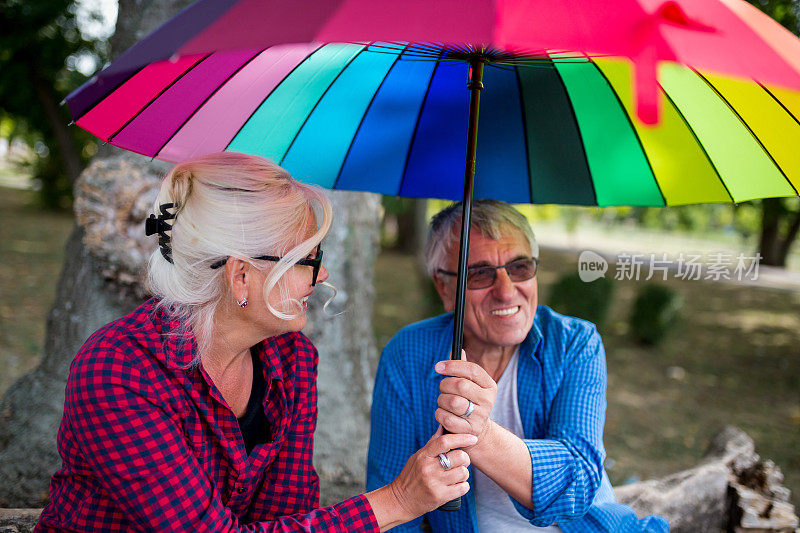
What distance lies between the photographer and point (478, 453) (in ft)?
6.06

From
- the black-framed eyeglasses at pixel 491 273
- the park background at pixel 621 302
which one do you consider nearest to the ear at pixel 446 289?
the black-framed eyeglasses at pixel 491 273

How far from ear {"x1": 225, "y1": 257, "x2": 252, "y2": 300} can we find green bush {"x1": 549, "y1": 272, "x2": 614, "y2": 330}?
7.23m

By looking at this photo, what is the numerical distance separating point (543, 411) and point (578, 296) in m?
6.71

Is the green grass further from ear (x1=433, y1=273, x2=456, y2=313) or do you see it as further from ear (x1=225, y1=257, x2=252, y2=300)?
ear (x1=225, y1=257, x2=252, y2=300)

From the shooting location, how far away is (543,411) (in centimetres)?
230

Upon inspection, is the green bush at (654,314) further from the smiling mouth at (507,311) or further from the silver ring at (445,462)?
the silver ring at (445,462)

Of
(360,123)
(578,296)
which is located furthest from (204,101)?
(578,296)

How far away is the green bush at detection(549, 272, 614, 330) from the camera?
867 centimetres

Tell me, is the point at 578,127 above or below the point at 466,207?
above

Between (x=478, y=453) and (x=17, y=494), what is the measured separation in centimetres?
260

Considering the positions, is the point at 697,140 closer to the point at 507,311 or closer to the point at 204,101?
the point at 507,311

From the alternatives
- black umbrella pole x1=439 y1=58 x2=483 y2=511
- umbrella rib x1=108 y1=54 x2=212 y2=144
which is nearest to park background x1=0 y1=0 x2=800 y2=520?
umbrella rib x1=108 y1=54 x2=212 y2=144

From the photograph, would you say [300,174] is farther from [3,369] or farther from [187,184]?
[3,369]

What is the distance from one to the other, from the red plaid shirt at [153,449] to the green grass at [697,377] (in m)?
4.08
